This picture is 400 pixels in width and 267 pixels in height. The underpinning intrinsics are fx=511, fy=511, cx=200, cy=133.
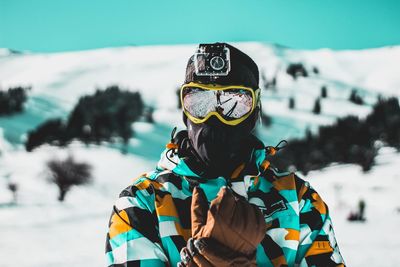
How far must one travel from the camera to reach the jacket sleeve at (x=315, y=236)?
2.11 m

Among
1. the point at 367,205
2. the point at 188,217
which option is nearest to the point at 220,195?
the point at 188,217

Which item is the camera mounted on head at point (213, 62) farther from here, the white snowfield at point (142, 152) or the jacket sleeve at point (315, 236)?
A: the white snowfield at point (142, 152)

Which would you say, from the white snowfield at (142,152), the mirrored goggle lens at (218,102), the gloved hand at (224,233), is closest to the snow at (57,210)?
the white snowfield at (142,152)

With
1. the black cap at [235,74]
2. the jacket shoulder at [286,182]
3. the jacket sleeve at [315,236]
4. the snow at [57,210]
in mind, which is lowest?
the snow at [57,210]

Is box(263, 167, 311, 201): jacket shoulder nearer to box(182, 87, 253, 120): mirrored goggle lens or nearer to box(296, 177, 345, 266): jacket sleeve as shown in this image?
box(296, 177, 345, 266): jacket sleeve

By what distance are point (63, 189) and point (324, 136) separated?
65.9ft

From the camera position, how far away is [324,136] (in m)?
39.0

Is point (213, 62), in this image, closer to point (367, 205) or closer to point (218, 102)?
point (218, 102)

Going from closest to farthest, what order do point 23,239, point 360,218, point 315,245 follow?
point 315,245, point 23,239, point 360,218

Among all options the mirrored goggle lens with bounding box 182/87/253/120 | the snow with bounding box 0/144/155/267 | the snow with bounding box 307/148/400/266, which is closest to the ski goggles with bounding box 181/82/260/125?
the mirrored goggle lens with bounding box 182/87/253/120

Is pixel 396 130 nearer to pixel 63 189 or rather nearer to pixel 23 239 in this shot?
pixel 63 189

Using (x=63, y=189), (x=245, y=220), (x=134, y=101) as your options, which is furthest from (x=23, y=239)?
(x=134, y=101)

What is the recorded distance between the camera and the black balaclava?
217 cm

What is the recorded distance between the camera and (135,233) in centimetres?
199
